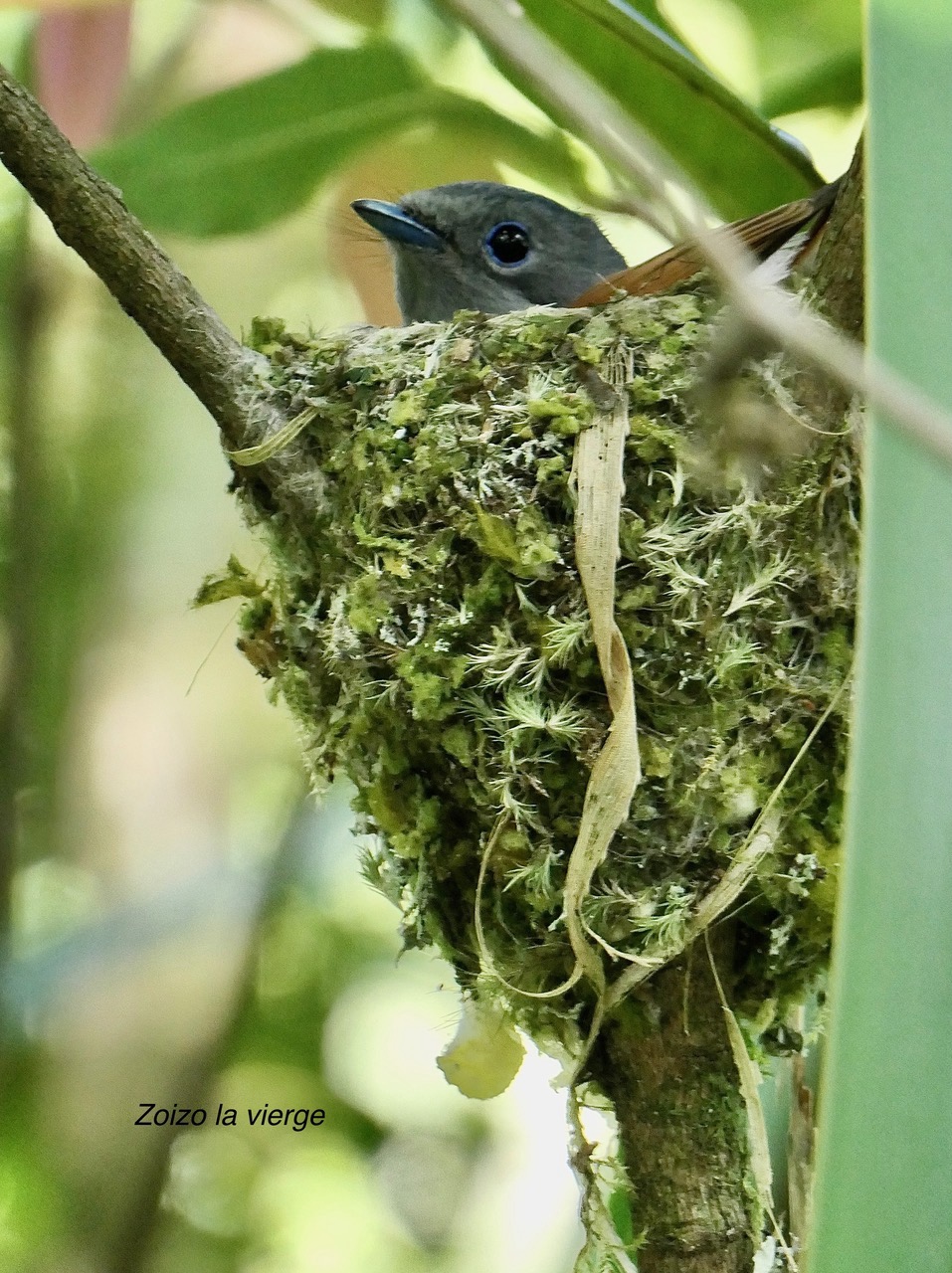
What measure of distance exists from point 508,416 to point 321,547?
269 millimetres

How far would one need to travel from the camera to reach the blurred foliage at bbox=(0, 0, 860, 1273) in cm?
219

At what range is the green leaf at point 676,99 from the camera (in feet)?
5.70

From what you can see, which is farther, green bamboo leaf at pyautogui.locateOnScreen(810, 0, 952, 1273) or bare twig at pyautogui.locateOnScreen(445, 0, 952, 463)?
green bamboo leaf at pyautogui.locateOnScreen(810, 0, 952, 1273)

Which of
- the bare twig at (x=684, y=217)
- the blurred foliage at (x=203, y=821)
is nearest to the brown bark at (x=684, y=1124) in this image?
the bare twig at (x=684, y=217)

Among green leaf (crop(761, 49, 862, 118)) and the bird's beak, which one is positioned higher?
green leaf (crop(761, 49, 862, 118))

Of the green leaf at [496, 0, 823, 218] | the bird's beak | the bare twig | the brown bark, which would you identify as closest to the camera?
the bare twig

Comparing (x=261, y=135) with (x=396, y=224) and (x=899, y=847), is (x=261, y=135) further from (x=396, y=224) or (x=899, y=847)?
(x=899, y=847)

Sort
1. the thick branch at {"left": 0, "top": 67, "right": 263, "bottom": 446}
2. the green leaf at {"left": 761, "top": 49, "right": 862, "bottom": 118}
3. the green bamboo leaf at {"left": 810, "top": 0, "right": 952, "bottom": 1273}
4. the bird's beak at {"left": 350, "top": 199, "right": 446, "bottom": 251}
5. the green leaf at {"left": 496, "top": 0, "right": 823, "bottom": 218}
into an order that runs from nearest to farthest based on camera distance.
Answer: the green bamboo leaf at {"left": 810, "top": 0, "right": 952, "bottom": 1273} → the thick branch at {"left": 0, "top": 67, "right": 263, "bottom": 446} → the green leaf at {"left": 496, "top": 0, "right": 823, "bottom": 218} → the green leaf at {"left": 761, "top": 49, "right": 862, "bottom": 118} → the bird's beak at {"left": 350, "top": 199, "right": 446, "bottom": 251}

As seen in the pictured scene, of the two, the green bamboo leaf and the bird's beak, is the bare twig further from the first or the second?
the bird's beak

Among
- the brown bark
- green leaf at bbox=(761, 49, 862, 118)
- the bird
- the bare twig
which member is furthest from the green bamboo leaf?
the bird

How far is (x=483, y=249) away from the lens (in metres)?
2.23

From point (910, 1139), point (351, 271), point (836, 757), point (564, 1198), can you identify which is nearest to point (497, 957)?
point (836, 757)

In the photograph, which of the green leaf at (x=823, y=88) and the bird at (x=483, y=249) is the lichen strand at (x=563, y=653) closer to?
the green leaf at (x=823, y=88)

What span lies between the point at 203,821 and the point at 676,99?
159cm
